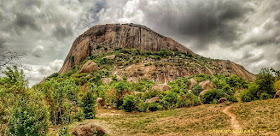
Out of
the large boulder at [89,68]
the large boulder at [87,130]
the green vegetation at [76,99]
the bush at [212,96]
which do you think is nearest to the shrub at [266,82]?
the green vegetation at [76,99]

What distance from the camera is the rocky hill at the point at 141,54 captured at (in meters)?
66.0

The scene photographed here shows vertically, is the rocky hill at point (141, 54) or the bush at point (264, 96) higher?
the rocky hill at point (141, 54)

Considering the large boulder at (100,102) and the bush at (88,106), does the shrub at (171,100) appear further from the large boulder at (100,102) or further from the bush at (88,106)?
the bush at (88,106)

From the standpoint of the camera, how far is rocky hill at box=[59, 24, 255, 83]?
217ft

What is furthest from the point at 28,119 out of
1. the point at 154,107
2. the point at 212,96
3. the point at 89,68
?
the point at 89,68

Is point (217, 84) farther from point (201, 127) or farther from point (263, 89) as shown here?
point (201, 127)

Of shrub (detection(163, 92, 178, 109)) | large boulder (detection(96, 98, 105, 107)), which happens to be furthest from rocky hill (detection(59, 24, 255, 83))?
large boulder (detection(96, 98, 105, 107))

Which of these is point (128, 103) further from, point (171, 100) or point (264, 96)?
point (264, 96)

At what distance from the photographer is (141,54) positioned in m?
84.2

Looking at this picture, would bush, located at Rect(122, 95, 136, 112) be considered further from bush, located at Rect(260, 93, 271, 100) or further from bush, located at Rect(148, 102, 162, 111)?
bush, located at Rect(260, 93, 271, 100)

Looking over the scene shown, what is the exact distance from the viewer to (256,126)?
12.0 m

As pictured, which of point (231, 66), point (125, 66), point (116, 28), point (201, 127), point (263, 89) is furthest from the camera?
point (116, 28)

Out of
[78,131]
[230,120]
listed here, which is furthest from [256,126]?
[78,131]

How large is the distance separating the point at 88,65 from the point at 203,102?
47.1 m
